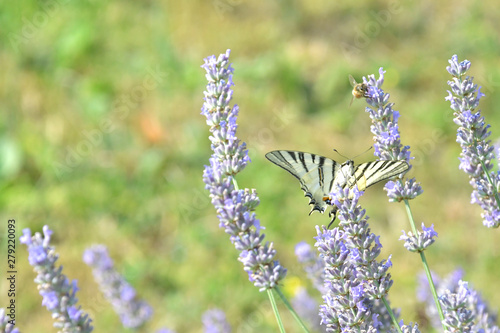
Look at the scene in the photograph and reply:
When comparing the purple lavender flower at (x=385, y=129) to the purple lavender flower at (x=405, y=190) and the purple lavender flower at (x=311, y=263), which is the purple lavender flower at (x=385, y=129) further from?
the purple lavender flower at (x=311, y=263)

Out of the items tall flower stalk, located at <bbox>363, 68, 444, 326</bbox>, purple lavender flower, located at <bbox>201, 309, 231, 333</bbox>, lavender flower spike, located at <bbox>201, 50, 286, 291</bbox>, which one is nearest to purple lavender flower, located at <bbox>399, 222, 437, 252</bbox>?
tall flower stalk, located at <bbox>363, 68, 444, 326</bbox>

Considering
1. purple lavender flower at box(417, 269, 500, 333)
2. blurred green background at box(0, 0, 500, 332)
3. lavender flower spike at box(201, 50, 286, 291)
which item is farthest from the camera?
blurred green background at box(0, 0, 500, 332)

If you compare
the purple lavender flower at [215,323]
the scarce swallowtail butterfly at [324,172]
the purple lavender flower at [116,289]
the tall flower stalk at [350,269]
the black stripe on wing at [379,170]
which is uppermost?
the purple lavender flower at [116,289]

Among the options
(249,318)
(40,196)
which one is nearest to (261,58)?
(40,196)

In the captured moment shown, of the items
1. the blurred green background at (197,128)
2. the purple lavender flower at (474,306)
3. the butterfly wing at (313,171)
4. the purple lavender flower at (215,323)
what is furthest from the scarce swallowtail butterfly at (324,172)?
the blurred green background at (197,128)

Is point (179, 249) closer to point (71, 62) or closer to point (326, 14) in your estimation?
point (71, 62)

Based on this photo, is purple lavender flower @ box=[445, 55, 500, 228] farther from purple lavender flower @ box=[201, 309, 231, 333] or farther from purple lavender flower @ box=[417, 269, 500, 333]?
purple lavender flower @ box=[201, 309, 231, 333]

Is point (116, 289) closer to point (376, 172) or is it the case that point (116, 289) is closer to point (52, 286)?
point (52, 286)
